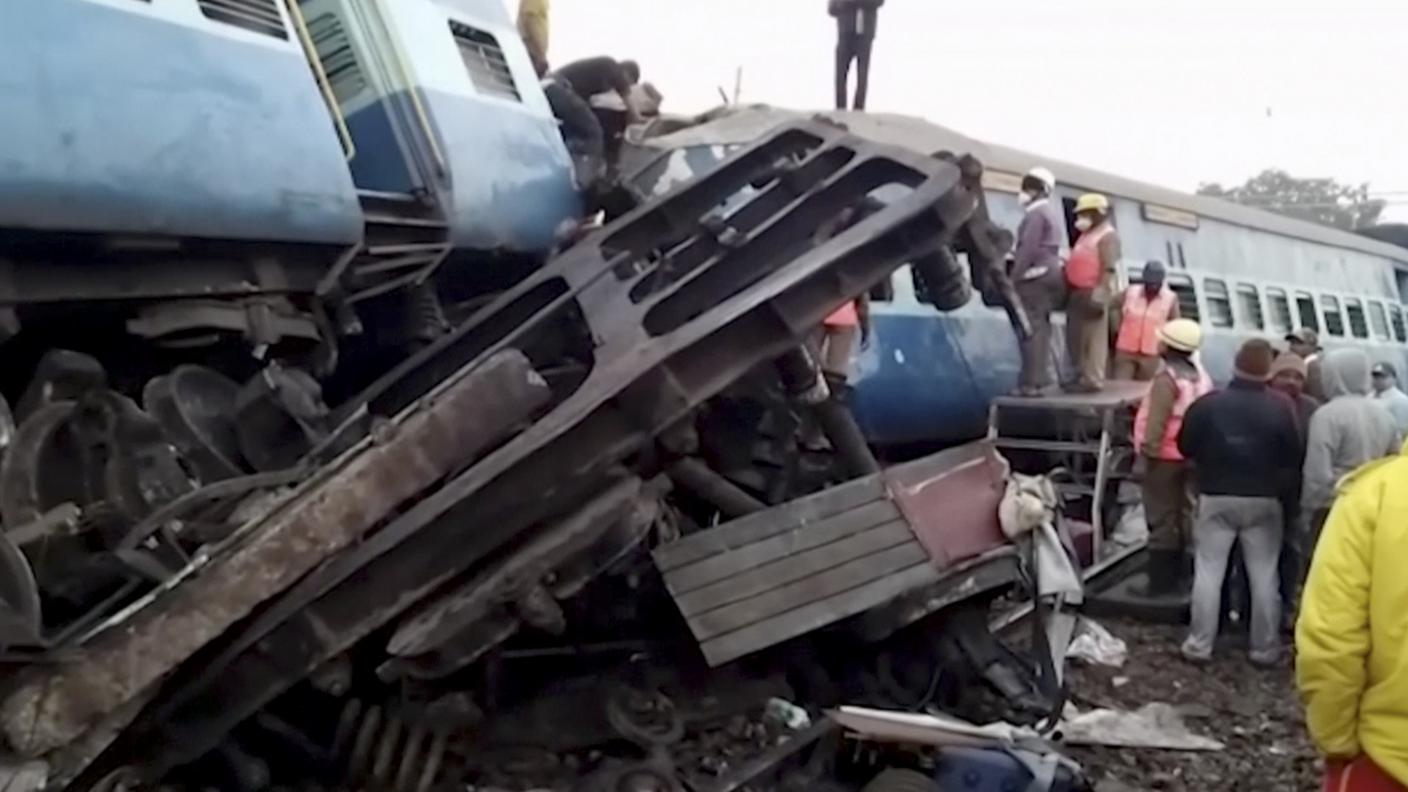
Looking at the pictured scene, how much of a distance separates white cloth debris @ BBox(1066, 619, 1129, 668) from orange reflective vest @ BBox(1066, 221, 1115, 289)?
3.27 meters

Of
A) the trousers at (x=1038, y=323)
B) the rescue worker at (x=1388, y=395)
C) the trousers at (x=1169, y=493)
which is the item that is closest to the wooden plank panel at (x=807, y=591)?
the trousers at (x=1169, y=493)

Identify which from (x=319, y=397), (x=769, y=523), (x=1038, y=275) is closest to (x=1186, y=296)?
(x=1038, y=275)

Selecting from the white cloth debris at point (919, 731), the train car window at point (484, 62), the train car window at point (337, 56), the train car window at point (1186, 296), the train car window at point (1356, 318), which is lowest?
the train car window at point (1356, 318)

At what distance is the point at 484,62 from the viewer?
6.14 metres

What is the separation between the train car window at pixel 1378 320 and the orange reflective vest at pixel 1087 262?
9.58 metres

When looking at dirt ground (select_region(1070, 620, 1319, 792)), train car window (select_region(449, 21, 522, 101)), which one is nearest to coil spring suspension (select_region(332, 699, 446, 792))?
dirt ground (select_region(1070, 620, 1319, 792))

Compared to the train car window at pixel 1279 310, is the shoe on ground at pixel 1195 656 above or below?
above

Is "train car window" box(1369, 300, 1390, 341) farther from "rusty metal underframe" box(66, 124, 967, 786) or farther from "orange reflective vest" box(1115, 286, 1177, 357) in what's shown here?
"rusty metal underframe" box(66, 124, 967, 786)

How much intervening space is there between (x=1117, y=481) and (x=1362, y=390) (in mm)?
2258

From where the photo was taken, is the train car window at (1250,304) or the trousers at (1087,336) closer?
the trousers at (1087,336)

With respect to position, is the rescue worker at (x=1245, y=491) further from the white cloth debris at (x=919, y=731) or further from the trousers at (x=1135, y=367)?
the white cloth debris at (x=919, y=731)

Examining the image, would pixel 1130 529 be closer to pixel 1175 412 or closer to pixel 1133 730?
pixel 1175 412

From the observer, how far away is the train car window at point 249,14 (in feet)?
14.8

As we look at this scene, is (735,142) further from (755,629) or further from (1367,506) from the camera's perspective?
(1367,506)
